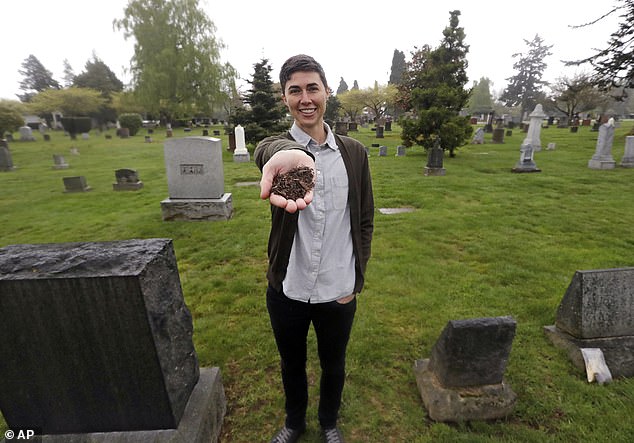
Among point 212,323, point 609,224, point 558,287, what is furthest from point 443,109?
point 212,323

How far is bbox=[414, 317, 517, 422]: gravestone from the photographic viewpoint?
2.27 metres

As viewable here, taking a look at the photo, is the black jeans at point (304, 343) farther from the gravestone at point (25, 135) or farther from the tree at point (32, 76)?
the tree at point (32, 76)

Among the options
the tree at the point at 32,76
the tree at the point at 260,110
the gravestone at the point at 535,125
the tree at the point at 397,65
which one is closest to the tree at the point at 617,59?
the gravestone at the point at 535,125

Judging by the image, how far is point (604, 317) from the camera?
111 inches

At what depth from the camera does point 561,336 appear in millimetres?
3012

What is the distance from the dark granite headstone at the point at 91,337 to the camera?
1.51m

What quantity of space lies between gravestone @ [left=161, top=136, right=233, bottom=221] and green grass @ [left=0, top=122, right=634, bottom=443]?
1.15 feet

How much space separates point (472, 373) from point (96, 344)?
2.43m

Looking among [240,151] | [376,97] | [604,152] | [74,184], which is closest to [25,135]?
[240,151]

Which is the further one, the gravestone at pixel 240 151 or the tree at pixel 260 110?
the tree at pixel 260 110

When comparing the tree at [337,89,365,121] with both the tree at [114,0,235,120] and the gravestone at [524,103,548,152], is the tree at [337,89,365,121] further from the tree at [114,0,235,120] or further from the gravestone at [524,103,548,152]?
the gravestone at [524,103,548,152]

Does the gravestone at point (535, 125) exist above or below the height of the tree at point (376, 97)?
below

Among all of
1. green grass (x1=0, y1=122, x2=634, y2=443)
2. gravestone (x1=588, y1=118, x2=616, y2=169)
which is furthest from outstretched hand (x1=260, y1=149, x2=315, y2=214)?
gravestone (x1=588, y1=118, x2=616, y2=169)

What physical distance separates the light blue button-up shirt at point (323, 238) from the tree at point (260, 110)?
15165mm
